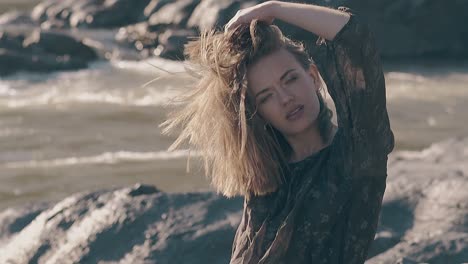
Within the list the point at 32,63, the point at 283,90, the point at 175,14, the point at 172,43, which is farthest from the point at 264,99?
the point at 175,14

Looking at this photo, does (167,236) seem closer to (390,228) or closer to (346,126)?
(390,228)

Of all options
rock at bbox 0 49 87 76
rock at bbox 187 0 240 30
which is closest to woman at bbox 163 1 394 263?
rock at bbox 0 49 87 76

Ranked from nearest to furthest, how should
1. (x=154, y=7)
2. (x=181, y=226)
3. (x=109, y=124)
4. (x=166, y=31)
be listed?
(x=181, y=226)
(x=109, y=124)
(x=166, y=31)
(x=154, y=7)

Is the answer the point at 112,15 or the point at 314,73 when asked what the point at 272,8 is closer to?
the point at 314,73

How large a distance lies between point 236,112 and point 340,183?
0.38 m

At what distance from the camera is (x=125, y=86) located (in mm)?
13578

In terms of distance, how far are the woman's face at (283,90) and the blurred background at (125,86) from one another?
3.06 metres

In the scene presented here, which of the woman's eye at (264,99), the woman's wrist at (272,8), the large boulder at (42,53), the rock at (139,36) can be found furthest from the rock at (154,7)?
the woman's wrist at (272,8)

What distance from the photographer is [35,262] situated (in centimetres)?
536

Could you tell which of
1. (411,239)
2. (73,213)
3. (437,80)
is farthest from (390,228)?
(437,80)

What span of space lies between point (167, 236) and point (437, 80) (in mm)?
8488

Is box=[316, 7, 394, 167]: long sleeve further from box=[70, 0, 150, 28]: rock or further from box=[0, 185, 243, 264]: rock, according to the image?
box=[70, 0, 150, 28]: rock

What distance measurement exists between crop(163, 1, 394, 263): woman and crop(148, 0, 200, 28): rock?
14295 mm

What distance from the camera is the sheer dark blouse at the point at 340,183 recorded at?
9.93ft
